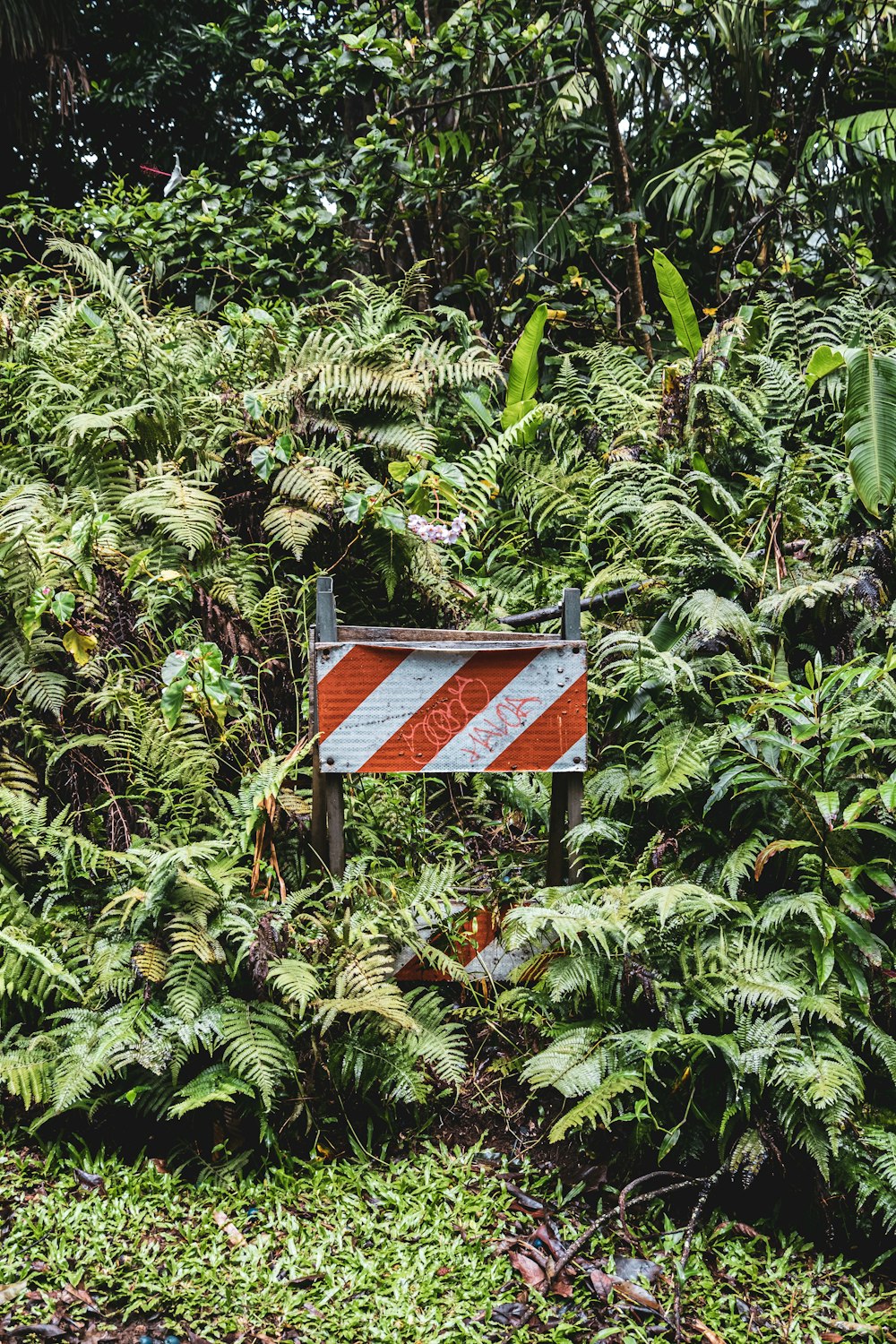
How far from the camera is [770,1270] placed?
94.7 inches

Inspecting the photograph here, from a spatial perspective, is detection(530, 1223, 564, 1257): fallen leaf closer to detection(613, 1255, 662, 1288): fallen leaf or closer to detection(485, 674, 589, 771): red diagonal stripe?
detection(613, 1255, 662, 1288): fallen leaf

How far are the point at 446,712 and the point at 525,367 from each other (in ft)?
10.1

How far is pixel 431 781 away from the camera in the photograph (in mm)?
3928

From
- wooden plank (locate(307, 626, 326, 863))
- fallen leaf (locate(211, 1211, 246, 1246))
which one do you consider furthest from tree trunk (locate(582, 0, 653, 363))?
fallen leaf (locate(211, 1211, 246, 1246))

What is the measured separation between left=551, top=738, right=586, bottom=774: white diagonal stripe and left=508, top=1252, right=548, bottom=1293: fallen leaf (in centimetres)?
126

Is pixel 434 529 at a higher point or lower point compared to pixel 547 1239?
higher

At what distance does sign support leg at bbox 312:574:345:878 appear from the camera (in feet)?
9.49

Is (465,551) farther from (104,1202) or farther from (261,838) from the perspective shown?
(104,1202)

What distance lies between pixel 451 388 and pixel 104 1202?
13.6ft

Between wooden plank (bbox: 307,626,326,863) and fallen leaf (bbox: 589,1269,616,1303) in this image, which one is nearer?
fallen leaf (bbox: 589,1269,616,1303)

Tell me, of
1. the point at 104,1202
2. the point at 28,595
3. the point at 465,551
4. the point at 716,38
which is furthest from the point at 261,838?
the point at 716,38

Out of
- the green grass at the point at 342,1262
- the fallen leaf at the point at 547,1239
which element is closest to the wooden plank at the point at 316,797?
the green grass at the point at 342,1262

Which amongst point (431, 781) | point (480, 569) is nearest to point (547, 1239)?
point (431, 781)

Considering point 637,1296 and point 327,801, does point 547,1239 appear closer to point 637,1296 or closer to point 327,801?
point 637,1296
